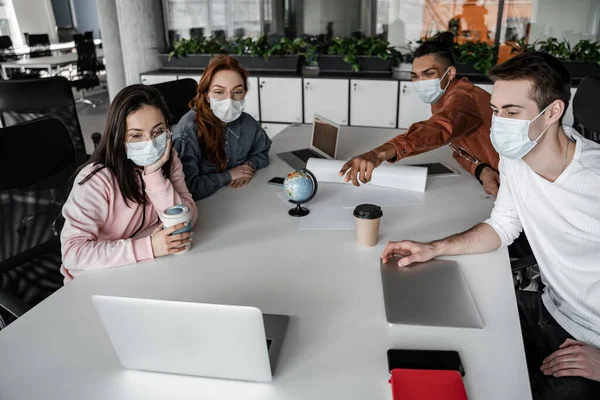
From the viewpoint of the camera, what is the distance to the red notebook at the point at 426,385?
2.98 feet

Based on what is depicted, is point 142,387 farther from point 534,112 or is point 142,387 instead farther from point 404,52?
point 404,52

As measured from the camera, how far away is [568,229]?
1.42m

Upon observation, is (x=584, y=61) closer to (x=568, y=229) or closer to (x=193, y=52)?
(x=568, y=229)

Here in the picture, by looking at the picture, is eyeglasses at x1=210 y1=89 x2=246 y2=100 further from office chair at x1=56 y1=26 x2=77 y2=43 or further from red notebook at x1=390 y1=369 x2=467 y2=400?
office chair at x1=56 y1=26 x2=77 y2=43

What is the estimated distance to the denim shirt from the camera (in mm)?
2027

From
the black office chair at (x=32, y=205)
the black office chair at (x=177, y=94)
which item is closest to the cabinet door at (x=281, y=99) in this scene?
the black office chair at (x=177, y=94)

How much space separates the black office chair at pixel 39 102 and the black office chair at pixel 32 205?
72 cm

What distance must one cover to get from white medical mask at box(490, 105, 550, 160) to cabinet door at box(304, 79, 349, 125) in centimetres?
325

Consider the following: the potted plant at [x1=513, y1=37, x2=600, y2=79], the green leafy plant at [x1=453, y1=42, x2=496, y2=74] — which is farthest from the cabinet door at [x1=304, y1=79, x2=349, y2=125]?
the potted plant at [x1=513, y1=37, x2=600, y2=79]

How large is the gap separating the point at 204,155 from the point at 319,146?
66 centimetres

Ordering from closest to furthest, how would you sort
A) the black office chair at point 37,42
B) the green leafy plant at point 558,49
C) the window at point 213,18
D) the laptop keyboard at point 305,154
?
the laptop keyboard at point 305,154
the green leafy plant at point 558,49
the window at point 213,18
the black office chair at point 37,42

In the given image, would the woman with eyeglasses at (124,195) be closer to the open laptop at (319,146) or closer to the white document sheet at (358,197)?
the white document sheet at (358,197)

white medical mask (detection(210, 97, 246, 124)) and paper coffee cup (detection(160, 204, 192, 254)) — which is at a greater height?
white medical mask (detection(210, 97, 246, 124))

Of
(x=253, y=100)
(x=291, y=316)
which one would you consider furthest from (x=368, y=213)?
(x=253, y=100)
